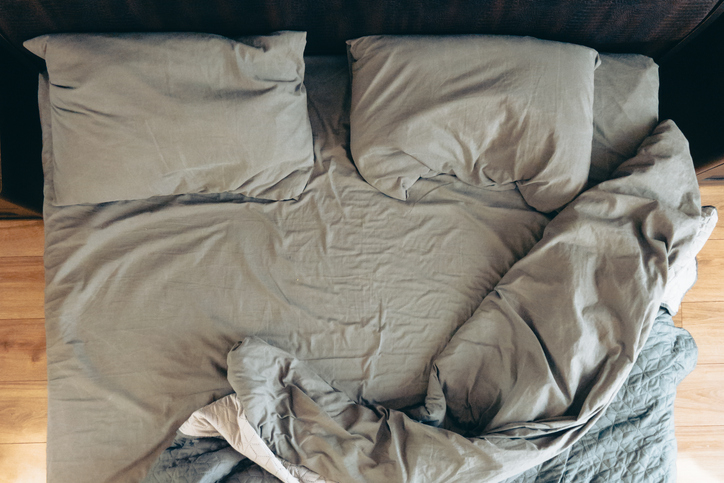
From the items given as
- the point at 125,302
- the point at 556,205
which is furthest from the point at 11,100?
the point at 556,205

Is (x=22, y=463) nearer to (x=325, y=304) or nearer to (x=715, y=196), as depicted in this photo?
(x=325, y=304)

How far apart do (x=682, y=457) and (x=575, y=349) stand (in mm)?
843

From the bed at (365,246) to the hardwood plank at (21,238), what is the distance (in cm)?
44

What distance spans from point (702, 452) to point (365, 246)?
4.06ft

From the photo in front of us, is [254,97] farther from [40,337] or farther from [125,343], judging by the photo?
[40,337]

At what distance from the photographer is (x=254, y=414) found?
0.84 m

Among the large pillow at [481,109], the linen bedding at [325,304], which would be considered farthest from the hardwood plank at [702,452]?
the large pillow at [481,109]

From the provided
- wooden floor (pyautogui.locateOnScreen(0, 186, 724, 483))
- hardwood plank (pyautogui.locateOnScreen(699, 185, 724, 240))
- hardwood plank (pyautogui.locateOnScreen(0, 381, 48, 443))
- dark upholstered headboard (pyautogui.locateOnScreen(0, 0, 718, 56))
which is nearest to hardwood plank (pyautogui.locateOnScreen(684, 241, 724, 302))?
wooden floor (pyautogui.locateOnScreen(0, 186, 724, 483))

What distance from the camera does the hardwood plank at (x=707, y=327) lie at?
138 cm

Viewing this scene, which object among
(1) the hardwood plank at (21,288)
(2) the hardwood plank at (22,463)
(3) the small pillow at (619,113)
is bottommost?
(2) the hardwood plank at (22,463)

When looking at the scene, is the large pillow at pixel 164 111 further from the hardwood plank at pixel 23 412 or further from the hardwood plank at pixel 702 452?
the hardwood plank at pixel 702 452

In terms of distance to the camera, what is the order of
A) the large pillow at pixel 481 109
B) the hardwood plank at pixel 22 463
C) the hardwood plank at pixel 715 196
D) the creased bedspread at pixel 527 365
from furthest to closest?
the hardwood plank at pixel 715 196 < the hardwood plank at pixel 22 463 < the large pillow at pixel 481 109 < the creased bedspread at pixel 527 365

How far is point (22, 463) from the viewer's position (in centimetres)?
124

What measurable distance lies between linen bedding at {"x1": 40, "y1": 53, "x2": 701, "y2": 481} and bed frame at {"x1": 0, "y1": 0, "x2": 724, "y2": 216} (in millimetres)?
131
